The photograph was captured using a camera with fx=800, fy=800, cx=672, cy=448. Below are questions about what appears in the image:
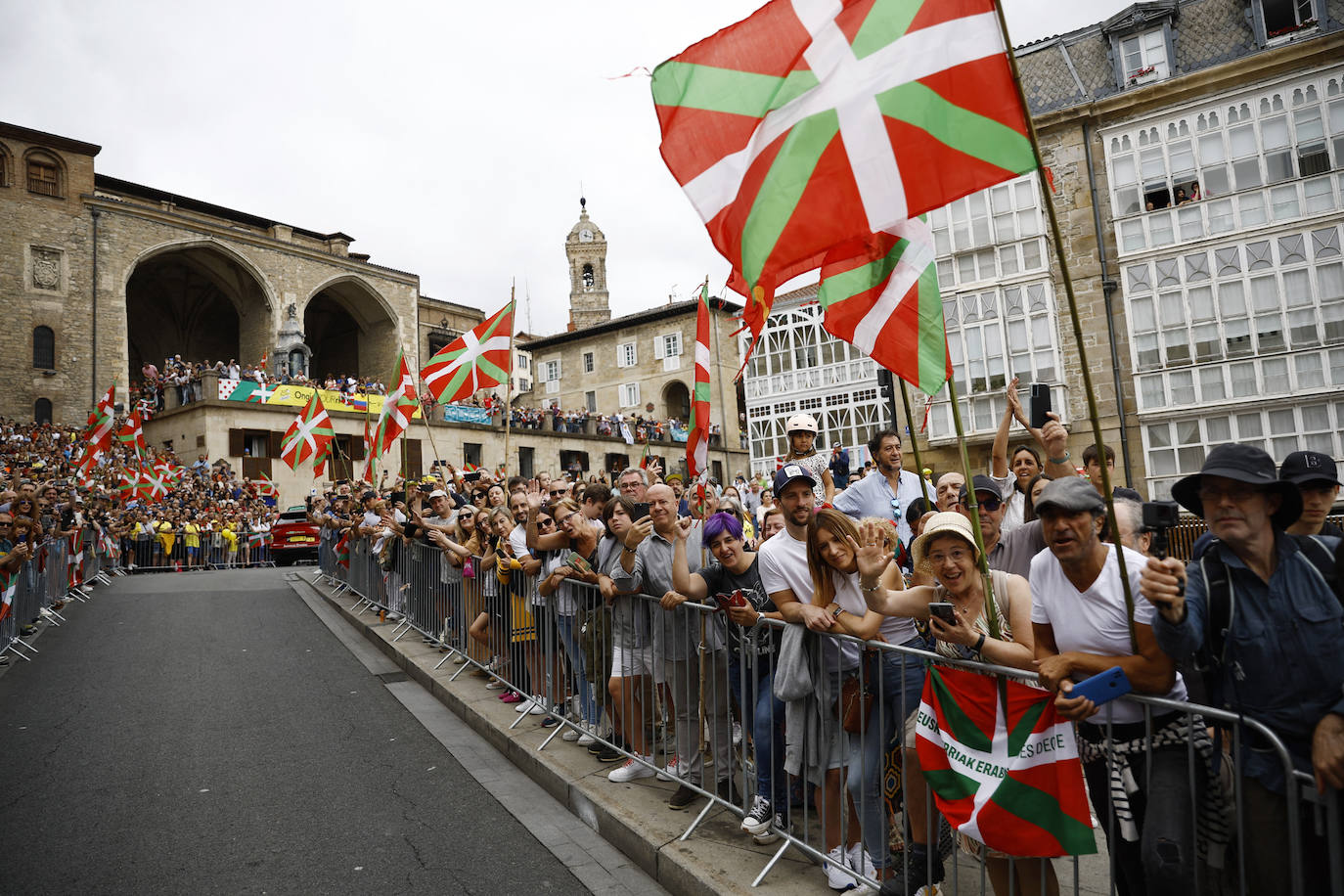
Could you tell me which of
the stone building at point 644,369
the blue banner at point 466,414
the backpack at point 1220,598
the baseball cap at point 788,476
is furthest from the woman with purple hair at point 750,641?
the stone building at point 644,369

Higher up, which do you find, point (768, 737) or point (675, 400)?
point (675, 400)

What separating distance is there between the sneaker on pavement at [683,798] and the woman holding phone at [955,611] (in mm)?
1553

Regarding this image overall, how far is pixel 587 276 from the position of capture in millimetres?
68438

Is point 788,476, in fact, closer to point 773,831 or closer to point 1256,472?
point 773,831

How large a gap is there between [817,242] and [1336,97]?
23.7m

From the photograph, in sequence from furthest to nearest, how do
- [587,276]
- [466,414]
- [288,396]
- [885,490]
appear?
[587,276], [466,414], [288,396], [885,490]

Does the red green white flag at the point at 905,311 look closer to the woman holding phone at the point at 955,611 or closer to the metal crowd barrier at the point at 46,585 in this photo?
the woman holding phone at the point at 955,611

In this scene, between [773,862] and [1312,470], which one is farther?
[773,862]

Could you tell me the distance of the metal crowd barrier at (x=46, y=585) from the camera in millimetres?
9633

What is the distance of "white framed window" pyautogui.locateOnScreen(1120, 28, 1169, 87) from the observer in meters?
22.2

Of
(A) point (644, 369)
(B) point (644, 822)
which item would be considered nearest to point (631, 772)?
(B) point (644, 822)

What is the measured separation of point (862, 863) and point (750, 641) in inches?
44.7

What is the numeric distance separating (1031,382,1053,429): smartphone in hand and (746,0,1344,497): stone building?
17945 millimetres

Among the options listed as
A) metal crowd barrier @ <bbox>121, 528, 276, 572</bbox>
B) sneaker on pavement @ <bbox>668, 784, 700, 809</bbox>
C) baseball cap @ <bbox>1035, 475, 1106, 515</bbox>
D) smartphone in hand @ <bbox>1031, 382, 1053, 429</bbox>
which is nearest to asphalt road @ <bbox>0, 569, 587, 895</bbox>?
sneaker on pavement @ <bbox>668, 784, 700, 809</bbox>
